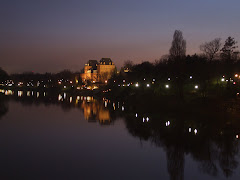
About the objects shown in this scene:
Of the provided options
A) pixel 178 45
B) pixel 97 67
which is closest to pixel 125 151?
pixel 178 45

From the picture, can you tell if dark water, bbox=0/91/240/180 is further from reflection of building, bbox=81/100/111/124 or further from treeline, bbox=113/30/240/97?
treeline, bbox=113/30/240/97

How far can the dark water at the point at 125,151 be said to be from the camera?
1005 centimetres

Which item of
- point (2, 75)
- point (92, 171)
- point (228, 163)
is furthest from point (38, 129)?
point (2, 75)

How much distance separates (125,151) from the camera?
1330 centimetres

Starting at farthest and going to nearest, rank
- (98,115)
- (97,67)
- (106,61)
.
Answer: (97,67)
(106,61)
(98,115)

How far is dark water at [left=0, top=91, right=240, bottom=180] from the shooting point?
1005 centimetres

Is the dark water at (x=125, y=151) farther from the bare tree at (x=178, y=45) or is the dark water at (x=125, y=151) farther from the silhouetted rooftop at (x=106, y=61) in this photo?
the silhouetted rooftop at (x=106, y=61)

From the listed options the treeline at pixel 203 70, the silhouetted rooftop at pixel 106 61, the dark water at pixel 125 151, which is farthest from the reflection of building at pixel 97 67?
the dark water at pixel 125 151

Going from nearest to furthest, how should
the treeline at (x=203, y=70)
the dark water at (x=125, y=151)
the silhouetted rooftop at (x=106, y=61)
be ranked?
the dark water at (x=125, y=151) → the treeline at (x=203, y=70) → the silhouetted rooftop at (x=106, y=61)

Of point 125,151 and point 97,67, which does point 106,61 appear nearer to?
point 97,67

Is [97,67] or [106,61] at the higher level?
[106,61]

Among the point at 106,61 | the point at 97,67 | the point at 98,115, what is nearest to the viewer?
the point at 98,115

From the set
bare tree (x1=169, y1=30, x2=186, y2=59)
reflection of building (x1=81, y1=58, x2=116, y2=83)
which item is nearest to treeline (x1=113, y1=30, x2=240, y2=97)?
bare tree (x1=169, y1=30, x2=186, y2=59)

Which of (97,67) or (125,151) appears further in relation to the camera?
(97,67)
